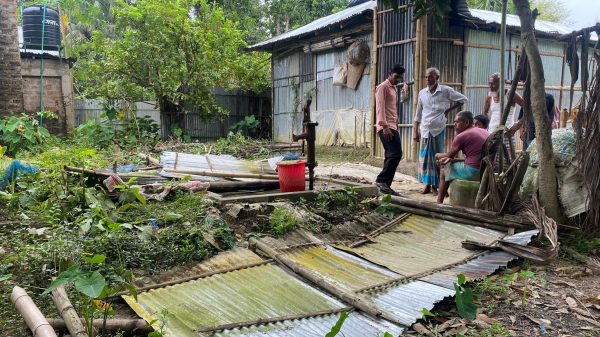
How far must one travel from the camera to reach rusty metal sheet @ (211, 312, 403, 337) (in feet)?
8.99

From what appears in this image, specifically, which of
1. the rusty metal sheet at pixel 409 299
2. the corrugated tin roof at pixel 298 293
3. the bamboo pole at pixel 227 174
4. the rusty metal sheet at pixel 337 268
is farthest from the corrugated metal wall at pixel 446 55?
the rusty metal sheet at pixel 409 299

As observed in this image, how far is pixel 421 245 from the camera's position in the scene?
4.63m

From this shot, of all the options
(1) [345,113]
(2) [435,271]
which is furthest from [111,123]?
(2) [435,271]

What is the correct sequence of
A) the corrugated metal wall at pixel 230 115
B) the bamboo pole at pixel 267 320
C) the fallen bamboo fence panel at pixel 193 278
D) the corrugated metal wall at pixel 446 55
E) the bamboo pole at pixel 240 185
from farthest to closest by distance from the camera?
the corrugated metal wall at pixel 230 115
the corrugated metal wall at pixel 446 55
the bamboo pole at pixel 240 185
the fallen bamboo fence panel at pixel 193 278
the bamboo pole at pixel 267 320

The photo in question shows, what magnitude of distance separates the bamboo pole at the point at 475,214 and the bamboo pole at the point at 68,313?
3.71 meters

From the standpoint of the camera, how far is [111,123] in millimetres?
14133

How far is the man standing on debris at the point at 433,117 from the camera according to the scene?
21.4 feet

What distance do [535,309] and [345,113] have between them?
9.15m

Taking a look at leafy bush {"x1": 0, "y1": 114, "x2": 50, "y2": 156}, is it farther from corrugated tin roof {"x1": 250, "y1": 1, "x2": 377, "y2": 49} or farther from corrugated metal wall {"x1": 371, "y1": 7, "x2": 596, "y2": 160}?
corrugated metal wall {"x1": 371, "y1": 7, "x2": 596, "y2": 160}

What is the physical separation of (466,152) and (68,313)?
14.7 ft

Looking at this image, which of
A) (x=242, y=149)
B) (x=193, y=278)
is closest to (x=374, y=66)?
(x=242, y=149)

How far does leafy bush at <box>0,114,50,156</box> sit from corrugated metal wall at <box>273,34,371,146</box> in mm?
7070

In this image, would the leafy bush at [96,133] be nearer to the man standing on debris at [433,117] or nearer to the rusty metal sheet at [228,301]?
the man standing on debris at [433,117]

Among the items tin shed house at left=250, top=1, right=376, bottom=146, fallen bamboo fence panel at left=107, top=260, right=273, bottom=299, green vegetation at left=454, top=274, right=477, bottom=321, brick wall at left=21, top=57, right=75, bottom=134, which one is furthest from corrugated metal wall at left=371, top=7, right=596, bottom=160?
brick wall at left=21, top=57, right=75, bottom=134
